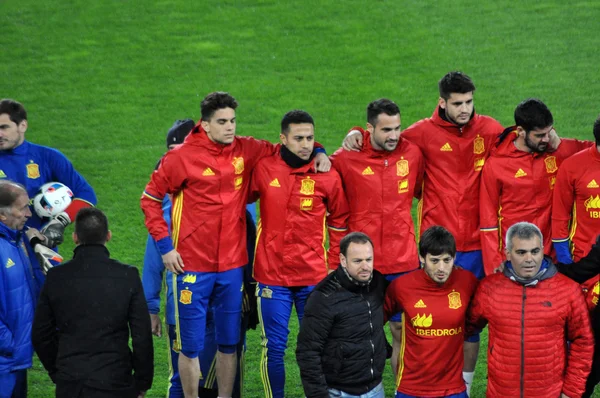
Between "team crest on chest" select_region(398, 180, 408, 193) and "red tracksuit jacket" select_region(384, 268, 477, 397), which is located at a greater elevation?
"team crest on chest" select_region(398, 180, 408, 193)

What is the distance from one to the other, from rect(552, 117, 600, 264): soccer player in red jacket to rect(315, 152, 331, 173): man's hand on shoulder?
1.51 meters

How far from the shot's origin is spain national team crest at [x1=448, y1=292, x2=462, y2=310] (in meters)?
6.50

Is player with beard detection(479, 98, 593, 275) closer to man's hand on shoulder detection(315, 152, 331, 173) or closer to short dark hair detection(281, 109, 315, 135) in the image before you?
man's hand on shoulder detection(315, 152, 331, 173)

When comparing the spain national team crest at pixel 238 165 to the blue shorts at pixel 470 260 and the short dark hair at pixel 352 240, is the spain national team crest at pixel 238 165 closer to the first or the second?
the short dark hair at pixel 352 240

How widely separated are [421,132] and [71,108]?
7.99 meters

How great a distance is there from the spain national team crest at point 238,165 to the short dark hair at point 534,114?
1870mm

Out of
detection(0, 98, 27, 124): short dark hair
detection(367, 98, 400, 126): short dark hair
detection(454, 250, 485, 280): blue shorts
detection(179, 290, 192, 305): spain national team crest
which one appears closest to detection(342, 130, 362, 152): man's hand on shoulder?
detection(367, 98, 400, 126): short dark hair

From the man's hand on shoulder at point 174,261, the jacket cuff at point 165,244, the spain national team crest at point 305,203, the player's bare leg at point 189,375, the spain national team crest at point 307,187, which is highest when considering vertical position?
the spain national team crest at point 307,187

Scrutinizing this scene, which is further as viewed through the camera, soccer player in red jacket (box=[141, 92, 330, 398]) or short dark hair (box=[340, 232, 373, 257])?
soccer player in red jacket (box=[141, 92, 330, 398])

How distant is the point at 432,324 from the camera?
6477 millimetres

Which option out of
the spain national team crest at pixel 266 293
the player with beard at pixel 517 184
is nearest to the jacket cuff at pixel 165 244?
the spain national team crest at pixel 266 293

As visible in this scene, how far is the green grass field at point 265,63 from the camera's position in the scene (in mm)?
13859

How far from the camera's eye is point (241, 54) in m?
15.6

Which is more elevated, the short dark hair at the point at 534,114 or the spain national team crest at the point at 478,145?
the short dark hair at the point at 534,114
